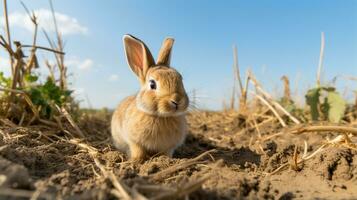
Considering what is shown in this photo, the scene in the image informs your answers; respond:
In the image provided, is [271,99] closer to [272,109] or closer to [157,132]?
[272,109]

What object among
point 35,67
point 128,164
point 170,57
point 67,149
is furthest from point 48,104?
point 128,164

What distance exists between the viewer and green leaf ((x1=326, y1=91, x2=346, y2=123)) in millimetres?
5969

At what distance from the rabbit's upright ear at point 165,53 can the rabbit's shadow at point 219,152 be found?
3.71 feet

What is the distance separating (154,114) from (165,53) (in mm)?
959

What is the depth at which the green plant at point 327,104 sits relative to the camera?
6.01 metres

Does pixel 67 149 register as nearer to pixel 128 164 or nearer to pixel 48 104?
pixel 128 164

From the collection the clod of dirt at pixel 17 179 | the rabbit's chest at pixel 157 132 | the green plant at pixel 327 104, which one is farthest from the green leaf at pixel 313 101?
the clod of dirt at pixel 17 179

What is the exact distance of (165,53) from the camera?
454 centimetres

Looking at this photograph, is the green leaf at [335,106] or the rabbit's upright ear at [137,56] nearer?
the rabbit's upright ear at [137,56]

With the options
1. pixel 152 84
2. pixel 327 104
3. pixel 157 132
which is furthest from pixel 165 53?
A: pixel 327 104

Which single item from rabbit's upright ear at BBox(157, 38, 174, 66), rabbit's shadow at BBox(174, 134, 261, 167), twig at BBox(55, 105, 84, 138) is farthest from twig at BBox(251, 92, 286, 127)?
twig at BBox(55, 105, 84, 138)

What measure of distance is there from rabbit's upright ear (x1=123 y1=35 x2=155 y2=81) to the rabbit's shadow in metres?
1.11

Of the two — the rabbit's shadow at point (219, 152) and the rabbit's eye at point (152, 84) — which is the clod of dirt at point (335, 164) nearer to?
the rabbit's shadow at point (219, 152)

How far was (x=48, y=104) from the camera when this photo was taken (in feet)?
17.6
